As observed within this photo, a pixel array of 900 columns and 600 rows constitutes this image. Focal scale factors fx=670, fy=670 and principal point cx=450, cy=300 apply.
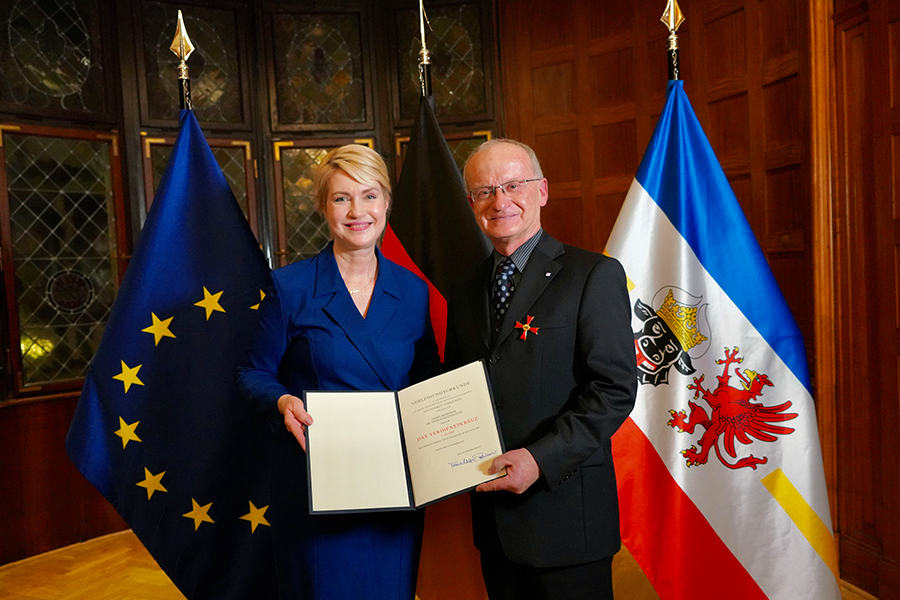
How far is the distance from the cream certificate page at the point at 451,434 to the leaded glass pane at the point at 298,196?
3.02 meters

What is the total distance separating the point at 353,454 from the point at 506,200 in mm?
683

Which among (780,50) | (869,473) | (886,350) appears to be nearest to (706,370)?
(886,350)

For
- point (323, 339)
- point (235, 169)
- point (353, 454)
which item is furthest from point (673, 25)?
point (235, 169)

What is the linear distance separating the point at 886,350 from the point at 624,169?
1.81m

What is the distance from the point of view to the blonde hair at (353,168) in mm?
1654

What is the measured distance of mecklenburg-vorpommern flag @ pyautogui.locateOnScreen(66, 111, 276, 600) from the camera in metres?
2.20

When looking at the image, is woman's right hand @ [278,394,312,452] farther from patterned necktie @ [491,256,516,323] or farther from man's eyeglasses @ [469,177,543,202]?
man's eyeglasses @ [469,177,543,202]

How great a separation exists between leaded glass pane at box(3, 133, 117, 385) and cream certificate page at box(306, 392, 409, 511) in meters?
2.88

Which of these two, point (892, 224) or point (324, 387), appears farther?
point (892, 224)

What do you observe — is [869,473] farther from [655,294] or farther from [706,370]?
[655,294]

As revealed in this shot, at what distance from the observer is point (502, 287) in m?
1.62

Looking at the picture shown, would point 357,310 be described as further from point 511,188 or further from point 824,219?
point 824,219

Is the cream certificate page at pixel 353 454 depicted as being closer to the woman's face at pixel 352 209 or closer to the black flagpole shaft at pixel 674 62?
the woman's face at pixel 352 209
